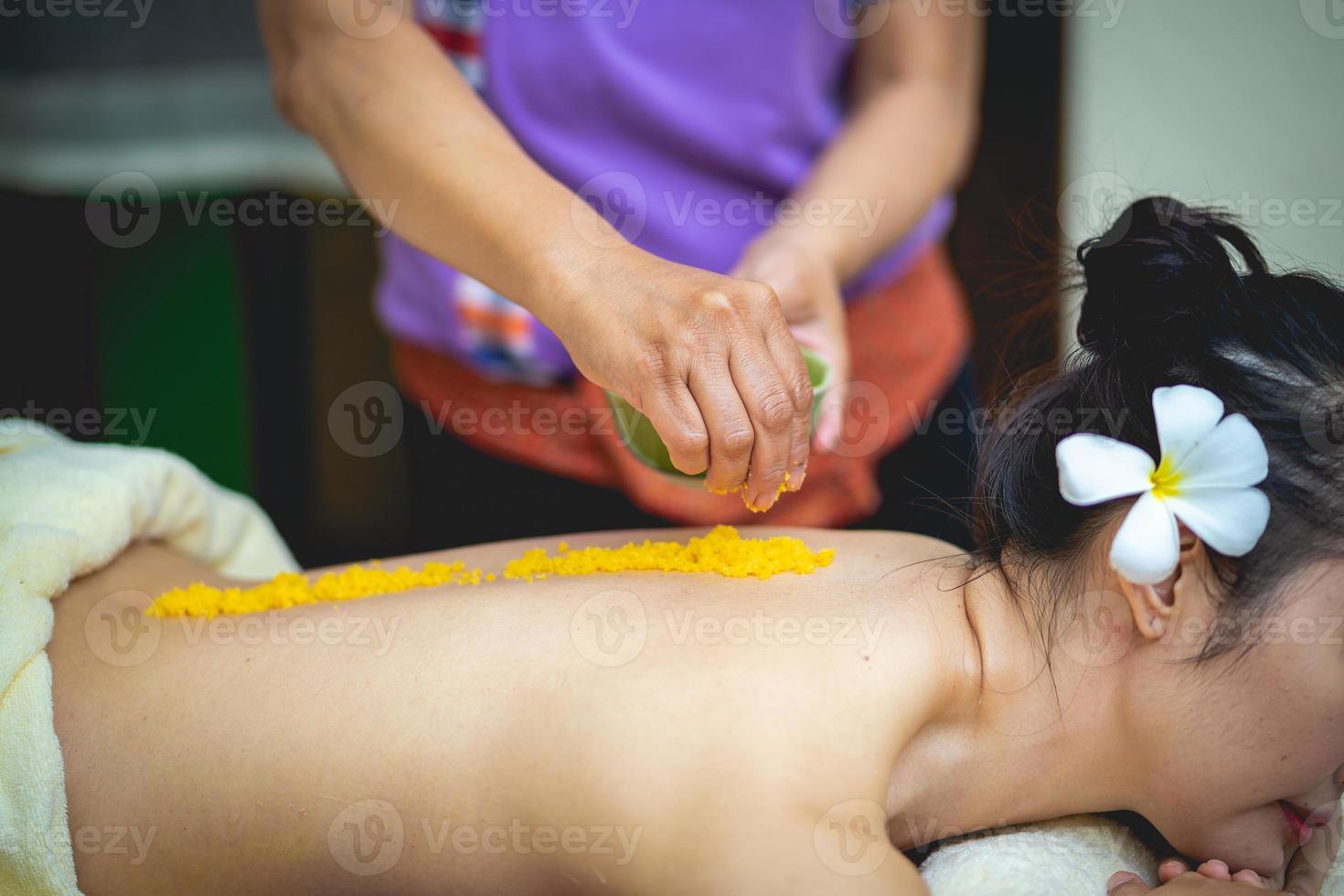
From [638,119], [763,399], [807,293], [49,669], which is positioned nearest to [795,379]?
[763,399]

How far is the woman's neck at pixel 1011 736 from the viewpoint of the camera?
0.97 metres

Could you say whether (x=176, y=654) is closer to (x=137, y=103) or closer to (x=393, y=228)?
(x=393, y=228)

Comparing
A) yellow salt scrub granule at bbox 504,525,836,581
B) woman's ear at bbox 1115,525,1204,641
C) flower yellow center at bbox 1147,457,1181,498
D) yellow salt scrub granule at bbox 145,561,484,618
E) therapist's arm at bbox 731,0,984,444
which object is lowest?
yellow salt scrub granule at bbox 145,561,484,618

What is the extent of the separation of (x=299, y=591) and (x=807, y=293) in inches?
26.1

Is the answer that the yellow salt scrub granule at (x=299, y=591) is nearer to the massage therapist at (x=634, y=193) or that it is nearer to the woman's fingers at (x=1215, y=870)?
the massage therapist at (x=634, y=193)

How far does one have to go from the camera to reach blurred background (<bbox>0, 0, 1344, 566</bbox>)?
2266 millimetres

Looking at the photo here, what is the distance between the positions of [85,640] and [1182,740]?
3.38 feet

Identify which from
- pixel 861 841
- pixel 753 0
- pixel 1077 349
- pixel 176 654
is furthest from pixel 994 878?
pixel 753 0

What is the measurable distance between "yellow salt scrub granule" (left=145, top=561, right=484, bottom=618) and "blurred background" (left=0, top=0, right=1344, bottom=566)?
5.05 ft

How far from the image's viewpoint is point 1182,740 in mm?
919

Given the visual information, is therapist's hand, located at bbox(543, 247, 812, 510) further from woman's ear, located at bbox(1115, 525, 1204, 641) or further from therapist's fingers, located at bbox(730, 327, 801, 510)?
woman's ear, located at bbox(1115, 525, 1204, 641)

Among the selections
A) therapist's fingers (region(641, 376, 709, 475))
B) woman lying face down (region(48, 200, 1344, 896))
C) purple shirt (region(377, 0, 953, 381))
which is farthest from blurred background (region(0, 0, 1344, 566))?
therapist's fingers (region(641, 376, 709, 475))

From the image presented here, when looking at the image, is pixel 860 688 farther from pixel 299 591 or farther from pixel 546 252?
pixel 299 591

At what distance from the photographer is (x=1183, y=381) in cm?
94
